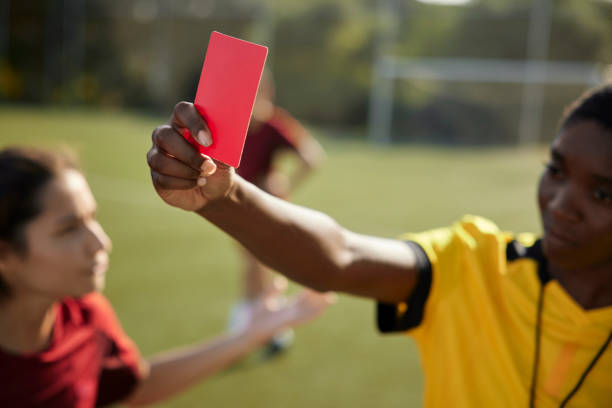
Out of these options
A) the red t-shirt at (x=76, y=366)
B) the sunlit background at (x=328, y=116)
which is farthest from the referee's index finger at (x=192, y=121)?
the sunlit background at (x=328, y=116)

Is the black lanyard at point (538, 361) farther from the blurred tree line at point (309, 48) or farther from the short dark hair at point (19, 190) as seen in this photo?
the blurred tree line at point (309, 48)

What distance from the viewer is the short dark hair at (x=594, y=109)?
133 centimetres

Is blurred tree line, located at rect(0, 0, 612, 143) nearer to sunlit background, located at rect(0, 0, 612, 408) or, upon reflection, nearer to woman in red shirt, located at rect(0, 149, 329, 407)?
sunlit background, located at rect(0, 0, 612, 408)

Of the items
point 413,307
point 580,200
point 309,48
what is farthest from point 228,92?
point 309,48

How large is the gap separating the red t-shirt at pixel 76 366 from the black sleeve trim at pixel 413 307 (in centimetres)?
83

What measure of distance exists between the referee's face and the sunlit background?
6.42 feet

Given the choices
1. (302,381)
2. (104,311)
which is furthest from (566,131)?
(302,381)

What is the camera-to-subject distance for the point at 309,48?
61.4 feet

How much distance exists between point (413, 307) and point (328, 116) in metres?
16.9

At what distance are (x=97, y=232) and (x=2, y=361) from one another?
1.35 ft

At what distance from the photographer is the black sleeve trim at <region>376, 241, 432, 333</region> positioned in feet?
4.58

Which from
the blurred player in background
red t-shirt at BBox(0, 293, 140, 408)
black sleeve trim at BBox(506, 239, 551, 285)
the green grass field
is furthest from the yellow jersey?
the blurred player in background

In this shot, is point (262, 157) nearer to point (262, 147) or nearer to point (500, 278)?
point (262, 147)

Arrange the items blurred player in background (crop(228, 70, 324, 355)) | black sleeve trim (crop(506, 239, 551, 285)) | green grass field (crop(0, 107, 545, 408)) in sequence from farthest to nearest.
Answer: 1. blurred player in background (crop(228, 70, 324, 355))
2. green grass field (crop(0, 107, 545, 408))
3. black sleeve trim (crop(506, 239, 551, 285))
